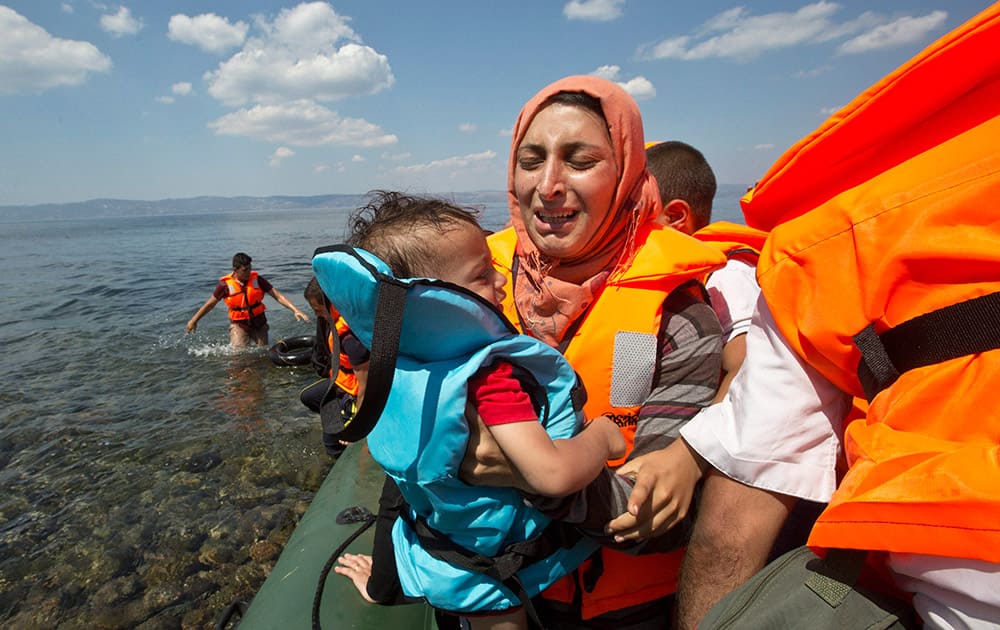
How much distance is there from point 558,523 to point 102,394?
10.5m

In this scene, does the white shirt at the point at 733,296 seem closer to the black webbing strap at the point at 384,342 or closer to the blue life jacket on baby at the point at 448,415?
the blue life jacket on baby at the point at 448,415

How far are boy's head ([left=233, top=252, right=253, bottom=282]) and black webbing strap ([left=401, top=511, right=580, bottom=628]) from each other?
1054cm

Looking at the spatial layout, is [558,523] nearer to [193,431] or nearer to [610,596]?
[610,596]

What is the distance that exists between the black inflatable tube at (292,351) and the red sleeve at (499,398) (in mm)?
8173

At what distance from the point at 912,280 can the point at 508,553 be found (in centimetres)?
125

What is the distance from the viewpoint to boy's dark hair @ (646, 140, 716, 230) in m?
3.36

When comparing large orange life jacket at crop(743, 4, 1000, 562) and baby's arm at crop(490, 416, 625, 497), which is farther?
baby's arm at crop(490, 416, 625, 497)

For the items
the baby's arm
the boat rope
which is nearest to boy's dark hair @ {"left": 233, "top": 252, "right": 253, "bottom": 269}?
the boat rope

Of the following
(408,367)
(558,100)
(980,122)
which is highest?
(558,100)

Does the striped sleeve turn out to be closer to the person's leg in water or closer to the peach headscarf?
the peach headscarf

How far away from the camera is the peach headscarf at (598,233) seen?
1.92 metres

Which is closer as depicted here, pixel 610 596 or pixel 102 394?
pixel 610 596

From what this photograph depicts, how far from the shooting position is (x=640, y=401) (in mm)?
1727

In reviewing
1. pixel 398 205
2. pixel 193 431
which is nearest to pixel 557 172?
pixel 398 205
